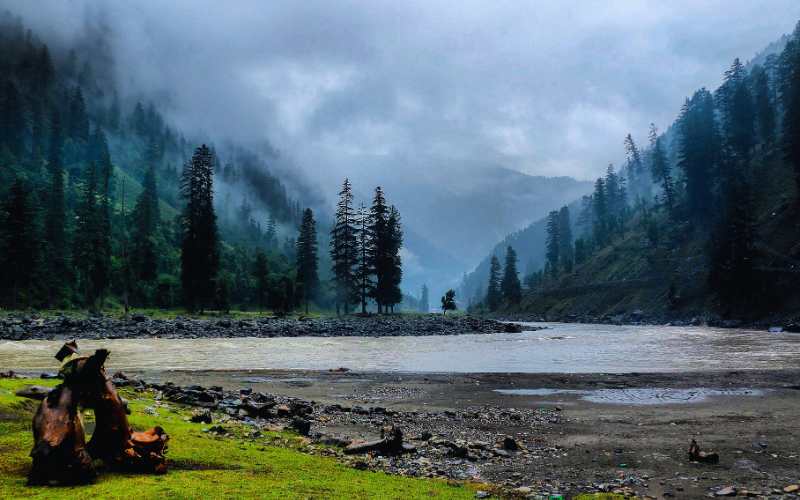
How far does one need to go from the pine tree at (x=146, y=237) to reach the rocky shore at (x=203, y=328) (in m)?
59.9

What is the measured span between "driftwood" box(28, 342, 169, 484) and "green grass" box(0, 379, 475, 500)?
11.1 inches

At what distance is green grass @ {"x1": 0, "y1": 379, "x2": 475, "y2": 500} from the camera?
7395 millimetres

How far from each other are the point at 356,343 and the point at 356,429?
36937 millimetres

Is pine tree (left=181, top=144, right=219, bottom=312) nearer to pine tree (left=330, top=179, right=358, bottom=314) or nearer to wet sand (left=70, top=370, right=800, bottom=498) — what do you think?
pine tree (left=330, top=179, right=358, bottom=314)

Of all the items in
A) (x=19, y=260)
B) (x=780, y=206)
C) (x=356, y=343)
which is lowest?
(x=356, y=343)

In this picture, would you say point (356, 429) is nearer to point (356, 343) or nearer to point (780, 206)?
point (356, 343)

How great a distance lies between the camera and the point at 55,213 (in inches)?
4254

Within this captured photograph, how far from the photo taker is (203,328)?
5619cm

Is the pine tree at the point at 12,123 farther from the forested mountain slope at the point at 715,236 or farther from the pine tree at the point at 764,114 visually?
the pine tree at the point at 764,114

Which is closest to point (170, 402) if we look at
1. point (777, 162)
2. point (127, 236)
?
point (777, 162)

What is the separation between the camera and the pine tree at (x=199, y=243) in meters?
85.1

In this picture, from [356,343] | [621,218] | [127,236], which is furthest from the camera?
[621,218]

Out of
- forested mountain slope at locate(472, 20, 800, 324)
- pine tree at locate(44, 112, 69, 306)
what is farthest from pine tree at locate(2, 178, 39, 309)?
forested mountain slope at locate(472, 20, 800, 324)

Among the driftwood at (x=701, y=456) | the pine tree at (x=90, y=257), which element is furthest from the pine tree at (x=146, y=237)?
the driftwood at (x=701, y=456)
